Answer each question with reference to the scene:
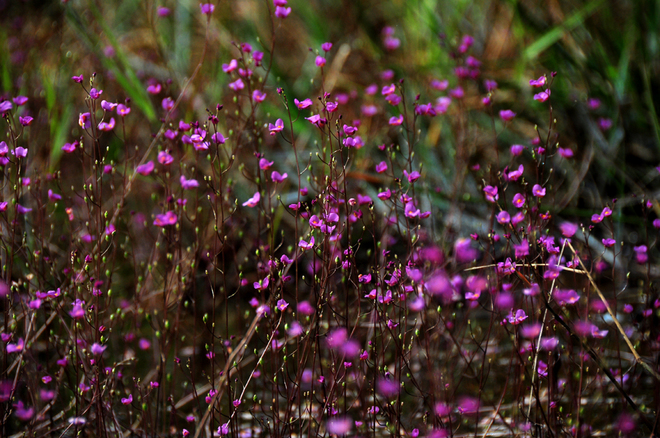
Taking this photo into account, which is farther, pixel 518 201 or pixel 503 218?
pixel 518 201

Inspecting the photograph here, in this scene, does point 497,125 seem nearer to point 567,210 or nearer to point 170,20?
point 567,210

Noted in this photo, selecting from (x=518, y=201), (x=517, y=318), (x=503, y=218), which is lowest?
(x=517, y=318)

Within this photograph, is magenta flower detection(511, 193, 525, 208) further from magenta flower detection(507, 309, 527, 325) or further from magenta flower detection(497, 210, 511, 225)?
magenta flower detection(507, 309, 527, 325)

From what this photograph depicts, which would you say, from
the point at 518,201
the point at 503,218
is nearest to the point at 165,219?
the point at 503,218

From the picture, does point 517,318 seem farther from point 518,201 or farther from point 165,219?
point 165,219

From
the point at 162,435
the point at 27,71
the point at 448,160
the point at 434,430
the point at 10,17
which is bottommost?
the point at 162,435

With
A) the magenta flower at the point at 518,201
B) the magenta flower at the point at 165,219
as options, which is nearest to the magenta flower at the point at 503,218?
the magenta flower at the point at 518,201

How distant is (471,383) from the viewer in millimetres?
2328

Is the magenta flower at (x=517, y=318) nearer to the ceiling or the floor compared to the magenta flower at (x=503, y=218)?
nearer to the floor

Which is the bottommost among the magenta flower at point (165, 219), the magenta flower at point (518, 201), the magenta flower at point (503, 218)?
the magenta flower at point (165, 219)

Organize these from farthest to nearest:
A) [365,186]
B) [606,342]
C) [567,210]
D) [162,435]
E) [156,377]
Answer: [365,186], [567,210], [606,342], [156,377], [162,435]

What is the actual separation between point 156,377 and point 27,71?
2044mm

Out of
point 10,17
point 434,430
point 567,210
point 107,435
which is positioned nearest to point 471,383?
point 434,430

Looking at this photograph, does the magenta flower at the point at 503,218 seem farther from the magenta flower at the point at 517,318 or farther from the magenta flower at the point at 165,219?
the magenta flower at the point at 165,219
